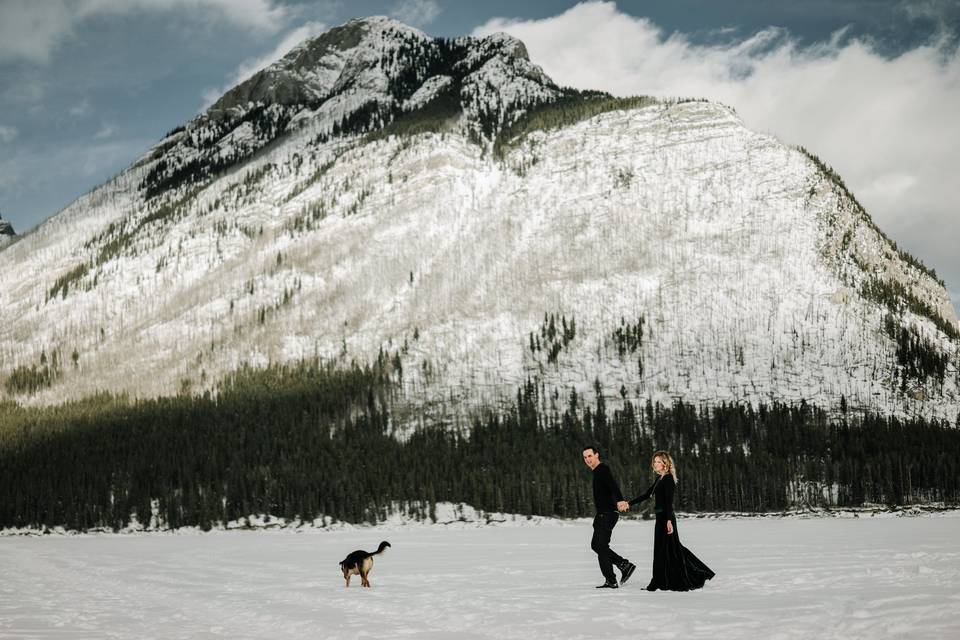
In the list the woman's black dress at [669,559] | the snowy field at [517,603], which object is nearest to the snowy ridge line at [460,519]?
the snowy field at [517,603]

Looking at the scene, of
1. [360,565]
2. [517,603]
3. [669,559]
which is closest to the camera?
[517,603]

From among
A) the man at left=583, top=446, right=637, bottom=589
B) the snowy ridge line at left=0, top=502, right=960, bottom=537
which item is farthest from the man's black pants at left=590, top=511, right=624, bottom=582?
the snowy ridge line at left=0, top=502, right=960, bottom=537

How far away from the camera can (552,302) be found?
614ft

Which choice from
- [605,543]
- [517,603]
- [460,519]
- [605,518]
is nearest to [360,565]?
[517,603]

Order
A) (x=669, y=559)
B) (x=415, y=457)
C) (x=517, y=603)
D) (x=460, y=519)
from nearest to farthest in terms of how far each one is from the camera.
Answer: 1. (x=517, y=603)
2. (x=669, y=559)
3. (x=460, y=519)
4. (x=415, y=457)

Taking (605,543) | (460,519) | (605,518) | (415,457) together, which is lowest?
(460,519)

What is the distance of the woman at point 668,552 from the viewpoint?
18.1 m

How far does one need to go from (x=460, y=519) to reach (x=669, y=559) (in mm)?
98077

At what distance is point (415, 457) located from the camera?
435ft

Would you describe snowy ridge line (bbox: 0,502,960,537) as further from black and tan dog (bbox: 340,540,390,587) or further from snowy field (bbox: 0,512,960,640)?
black and tan dog (bbox: 340,540,390,587)

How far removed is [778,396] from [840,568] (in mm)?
139385

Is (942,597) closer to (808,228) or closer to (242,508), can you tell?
(242,508)

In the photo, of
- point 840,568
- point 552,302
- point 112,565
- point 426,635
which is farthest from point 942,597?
point 552,302

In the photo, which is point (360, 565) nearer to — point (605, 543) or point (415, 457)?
point (605, 543)
